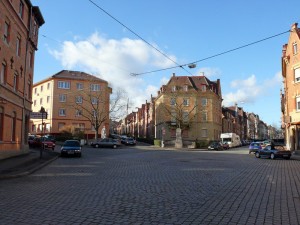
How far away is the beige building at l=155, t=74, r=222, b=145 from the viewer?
7281cm

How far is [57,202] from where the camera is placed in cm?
960

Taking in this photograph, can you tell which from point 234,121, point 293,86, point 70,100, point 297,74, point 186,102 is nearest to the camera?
point 297,74

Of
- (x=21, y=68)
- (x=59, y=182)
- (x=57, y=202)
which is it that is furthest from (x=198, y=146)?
(x=57, y=202)

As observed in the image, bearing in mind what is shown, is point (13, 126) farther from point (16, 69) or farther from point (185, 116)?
point (185, 116)

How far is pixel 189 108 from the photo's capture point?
74312 mm

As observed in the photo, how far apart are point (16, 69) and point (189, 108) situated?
5040 cm

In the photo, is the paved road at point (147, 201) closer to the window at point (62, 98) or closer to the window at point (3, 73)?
the window at point (3, 73)

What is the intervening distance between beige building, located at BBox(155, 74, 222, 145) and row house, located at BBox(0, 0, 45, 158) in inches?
1644

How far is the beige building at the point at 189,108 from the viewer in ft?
239

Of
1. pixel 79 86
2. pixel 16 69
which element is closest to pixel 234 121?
pixel 79 86

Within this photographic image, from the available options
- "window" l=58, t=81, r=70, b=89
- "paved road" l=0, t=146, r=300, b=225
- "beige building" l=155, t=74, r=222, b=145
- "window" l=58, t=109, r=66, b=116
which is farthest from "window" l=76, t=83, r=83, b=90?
"paved road" l=0, t=146, r=300, b=225

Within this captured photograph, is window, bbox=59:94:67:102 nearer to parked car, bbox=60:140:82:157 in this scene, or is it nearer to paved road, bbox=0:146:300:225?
parked car, bbox=60:140:82:157

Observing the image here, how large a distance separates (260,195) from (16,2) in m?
23.1

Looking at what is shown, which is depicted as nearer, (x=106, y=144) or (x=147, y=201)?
(x=147, y=201)
